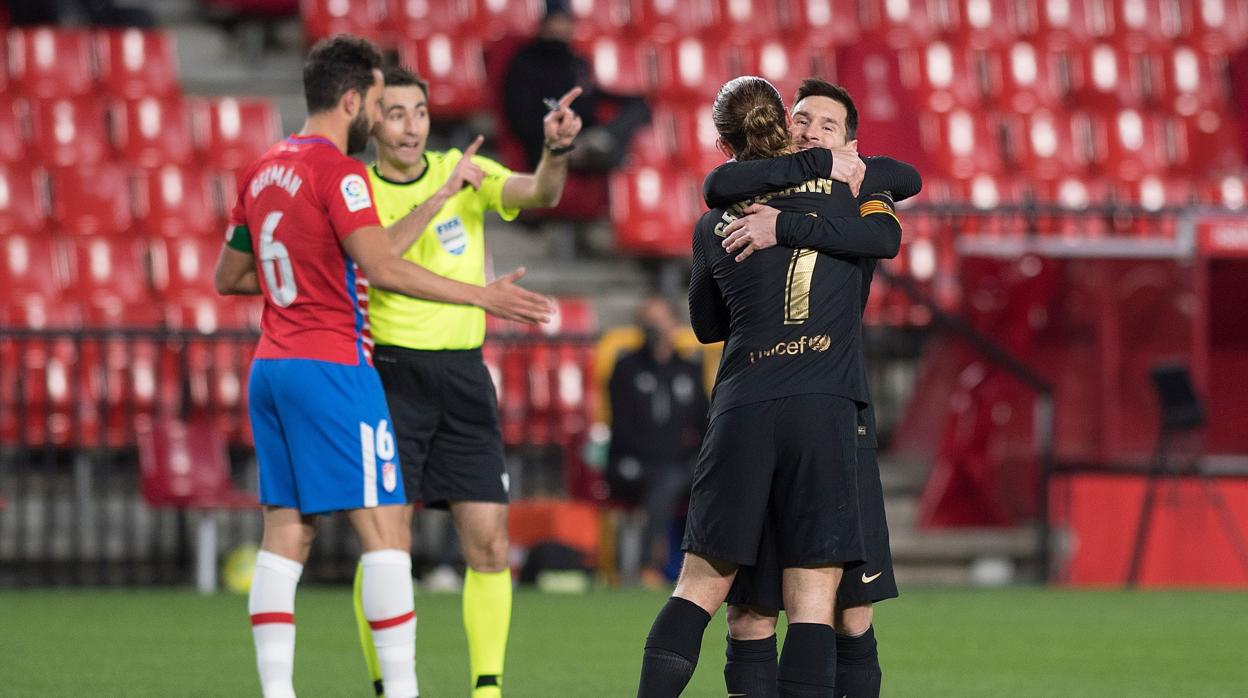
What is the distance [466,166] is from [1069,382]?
881 cm

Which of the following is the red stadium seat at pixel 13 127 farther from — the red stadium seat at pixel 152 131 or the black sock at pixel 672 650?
the black sock at pixel 672 650

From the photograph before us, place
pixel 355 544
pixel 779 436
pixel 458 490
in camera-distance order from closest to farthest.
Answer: pixel 779 436 → pixel 458 490 → pixel 355 544

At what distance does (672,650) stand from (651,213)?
33.0ft

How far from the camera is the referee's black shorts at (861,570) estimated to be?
505 centimetres

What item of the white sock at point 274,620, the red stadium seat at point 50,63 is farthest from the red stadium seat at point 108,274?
the white sock at point 274,620

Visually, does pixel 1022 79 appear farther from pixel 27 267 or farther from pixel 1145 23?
pixel 27 267

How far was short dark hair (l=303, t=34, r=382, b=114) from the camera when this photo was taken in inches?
224

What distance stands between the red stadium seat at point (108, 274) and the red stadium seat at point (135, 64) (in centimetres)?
204

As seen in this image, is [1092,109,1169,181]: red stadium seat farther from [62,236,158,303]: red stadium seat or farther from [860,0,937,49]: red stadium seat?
[62,236,158,303]: red stadium seat

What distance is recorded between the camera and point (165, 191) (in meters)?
14.8

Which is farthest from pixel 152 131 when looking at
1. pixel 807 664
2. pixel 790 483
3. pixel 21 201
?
pixel 807 664

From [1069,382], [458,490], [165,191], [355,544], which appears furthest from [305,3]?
[458,490]

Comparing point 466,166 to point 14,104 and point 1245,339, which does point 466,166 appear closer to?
point 1245,339

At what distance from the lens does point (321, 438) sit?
5.57 metres
